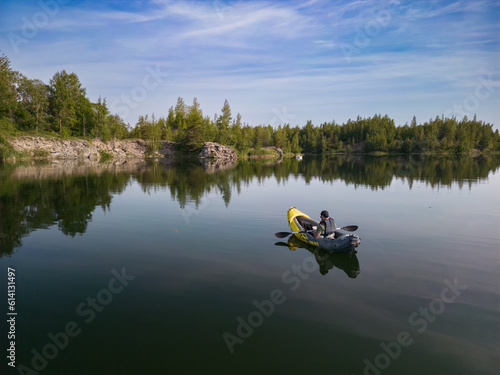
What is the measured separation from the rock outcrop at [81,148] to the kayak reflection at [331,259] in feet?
238

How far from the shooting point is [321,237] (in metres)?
13.4

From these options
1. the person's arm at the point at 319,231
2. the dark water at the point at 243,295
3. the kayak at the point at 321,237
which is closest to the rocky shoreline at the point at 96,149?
the dark water at the point at 243,295

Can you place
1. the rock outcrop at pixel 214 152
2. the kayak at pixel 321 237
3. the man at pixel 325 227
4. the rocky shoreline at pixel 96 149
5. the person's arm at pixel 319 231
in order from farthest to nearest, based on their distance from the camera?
the rock outcrop at pixel 214 152, the rocky shoreline at pixel 96 149, the man at pixel 325 227, the person's arm at pixel 319 231, the kayak at pixel 321 237

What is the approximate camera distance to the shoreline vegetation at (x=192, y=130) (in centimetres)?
7425

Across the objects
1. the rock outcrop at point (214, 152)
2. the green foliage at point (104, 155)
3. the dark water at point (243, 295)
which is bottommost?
the dark water at point (243, 295)

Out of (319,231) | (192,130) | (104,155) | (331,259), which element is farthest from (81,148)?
(331,259)

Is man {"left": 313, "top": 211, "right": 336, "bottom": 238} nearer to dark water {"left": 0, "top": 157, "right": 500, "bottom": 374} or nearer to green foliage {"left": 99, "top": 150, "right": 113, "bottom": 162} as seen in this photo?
dark water {"left": 0, "top": 157, "right": 500, "bottom": 374}

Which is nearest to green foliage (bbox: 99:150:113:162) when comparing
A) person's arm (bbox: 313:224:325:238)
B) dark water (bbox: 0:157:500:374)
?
dark water (bbox: 0:157:500:374)

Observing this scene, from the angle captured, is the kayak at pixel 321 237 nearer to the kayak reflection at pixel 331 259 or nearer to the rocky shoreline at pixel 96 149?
the kayak reflection at pixel 331 259

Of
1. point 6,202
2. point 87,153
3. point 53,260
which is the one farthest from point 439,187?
point 87,153

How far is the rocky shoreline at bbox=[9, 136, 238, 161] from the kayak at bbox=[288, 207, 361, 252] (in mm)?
69896

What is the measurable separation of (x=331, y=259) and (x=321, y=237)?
3.84 ft

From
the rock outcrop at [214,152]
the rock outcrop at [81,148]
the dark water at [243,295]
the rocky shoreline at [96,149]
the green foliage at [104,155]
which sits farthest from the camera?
Answer: the rock outcrop at [214,152]

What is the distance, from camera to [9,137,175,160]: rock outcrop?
226ft
